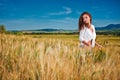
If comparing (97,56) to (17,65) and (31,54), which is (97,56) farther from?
(17,65)

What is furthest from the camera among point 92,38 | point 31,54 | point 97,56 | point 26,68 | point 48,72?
point 92,38

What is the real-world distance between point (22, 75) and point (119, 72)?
94 centimetres

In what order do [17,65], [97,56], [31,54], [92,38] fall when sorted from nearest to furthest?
[17,65]
[31,54]
[97,56]
[92,38]

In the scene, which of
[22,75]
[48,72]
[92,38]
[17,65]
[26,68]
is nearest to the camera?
[48,72]

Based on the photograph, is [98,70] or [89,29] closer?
[98,70]

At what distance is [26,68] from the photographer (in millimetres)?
2301

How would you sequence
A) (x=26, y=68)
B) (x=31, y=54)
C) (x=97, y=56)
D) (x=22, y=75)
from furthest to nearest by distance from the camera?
(x=97, y=56)
(x=31, y=54)
(x=26, y=68)
(x=22, y=75)

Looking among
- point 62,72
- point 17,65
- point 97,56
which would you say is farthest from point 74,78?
point 97,56

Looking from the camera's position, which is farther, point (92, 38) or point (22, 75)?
point (92, 38)

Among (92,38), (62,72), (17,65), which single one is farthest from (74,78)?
(92,38)

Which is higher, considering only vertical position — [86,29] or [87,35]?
[86,29]

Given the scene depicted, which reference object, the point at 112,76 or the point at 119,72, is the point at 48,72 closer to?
the point at 112,76

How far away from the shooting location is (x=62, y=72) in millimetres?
2035

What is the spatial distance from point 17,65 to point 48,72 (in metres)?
0.66
